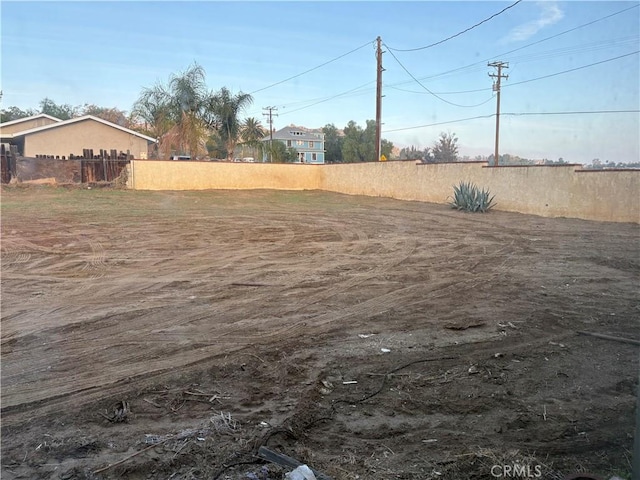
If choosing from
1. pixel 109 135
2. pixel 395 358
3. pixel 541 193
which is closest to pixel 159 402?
pixel 395 358

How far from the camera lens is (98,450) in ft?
12.4

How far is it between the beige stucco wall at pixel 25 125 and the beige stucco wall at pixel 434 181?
19.2m

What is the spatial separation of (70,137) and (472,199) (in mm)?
33214

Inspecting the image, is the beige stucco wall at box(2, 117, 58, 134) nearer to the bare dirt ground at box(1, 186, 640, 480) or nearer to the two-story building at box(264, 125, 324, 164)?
the bare dirt ground at box(1, 186, 640, 480)

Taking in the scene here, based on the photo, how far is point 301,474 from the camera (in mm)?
3227

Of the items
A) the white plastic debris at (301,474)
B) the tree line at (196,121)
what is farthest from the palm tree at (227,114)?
the white plastic debris at (301,474)

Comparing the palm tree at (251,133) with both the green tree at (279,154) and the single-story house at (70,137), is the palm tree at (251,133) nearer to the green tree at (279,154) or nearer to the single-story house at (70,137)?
the green tree at (279,154)

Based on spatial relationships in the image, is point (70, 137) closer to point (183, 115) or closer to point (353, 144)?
point (183, 115)

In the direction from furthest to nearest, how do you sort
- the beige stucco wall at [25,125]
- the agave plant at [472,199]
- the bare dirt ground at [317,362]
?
the beige stucco wall at [25,125] → the agave plant at [472,199] → the bare dirt ground at [317,362]

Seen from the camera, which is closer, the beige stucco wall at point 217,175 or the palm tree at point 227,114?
the beige stucco wall at point 217,175

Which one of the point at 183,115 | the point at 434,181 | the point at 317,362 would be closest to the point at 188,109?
the point at 183,115

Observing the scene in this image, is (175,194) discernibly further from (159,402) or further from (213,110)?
(159,402)

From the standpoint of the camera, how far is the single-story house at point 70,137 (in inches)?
1593

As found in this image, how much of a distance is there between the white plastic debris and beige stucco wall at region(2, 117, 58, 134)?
49.2m
